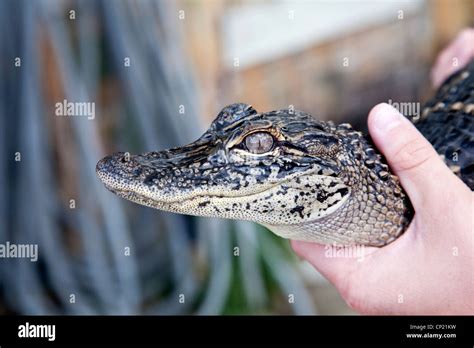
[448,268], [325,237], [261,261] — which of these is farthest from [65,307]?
[448,268]

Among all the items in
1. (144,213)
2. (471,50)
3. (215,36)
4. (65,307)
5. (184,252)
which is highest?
(215,36)

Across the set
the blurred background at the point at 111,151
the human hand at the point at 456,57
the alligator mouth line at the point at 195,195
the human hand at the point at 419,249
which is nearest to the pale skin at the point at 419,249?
the human hand at the point at 419,249

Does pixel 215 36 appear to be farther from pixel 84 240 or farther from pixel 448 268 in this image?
pixel 448 268

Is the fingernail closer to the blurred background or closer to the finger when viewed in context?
the finger

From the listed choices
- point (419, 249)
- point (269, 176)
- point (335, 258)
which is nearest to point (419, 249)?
point (419, 249)

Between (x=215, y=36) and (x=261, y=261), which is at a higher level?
(x=215, y=36)

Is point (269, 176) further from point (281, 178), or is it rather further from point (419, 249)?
point (419, 249)

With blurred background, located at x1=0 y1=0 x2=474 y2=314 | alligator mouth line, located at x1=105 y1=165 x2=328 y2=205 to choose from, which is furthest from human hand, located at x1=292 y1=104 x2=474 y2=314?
blurred background, located at x1=0 y1=0 x2=474 y2=314
